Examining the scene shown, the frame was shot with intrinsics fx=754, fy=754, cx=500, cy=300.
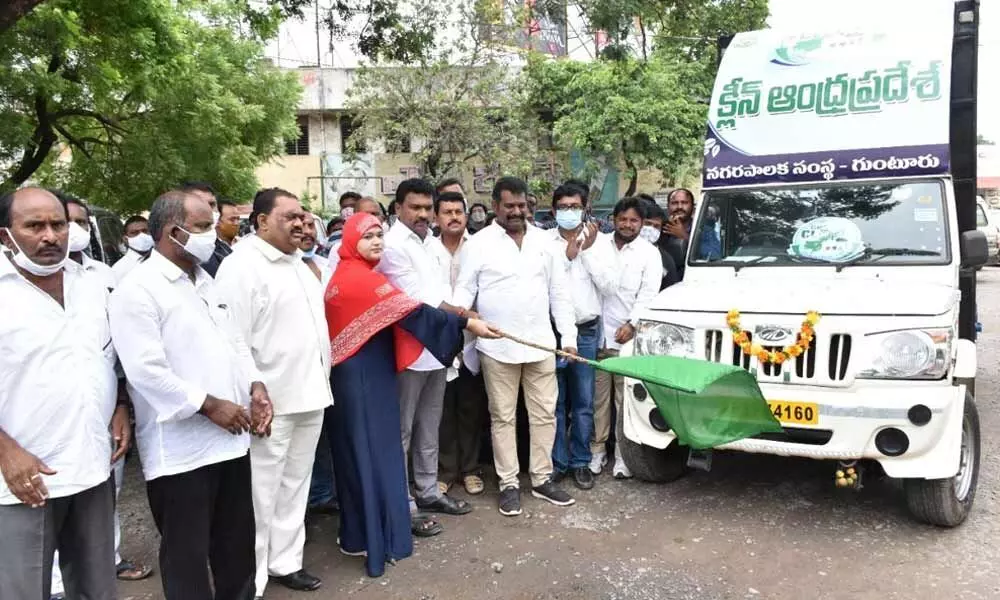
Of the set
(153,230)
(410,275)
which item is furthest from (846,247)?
(153,230)

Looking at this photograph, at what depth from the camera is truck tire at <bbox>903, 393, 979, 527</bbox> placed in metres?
3.73

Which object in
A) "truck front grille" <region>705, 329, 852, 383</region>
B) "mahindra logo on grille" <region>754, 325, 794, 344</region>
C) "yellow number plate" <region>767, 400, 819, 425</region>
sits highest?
"mahindra logo on grille" <region>754, 325, 794, 344</region>

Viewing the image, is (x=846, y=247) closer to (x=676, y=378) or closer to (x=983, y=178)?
(x=676, y=378)

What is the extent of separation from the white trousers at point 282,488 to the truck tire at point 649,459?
1.93m

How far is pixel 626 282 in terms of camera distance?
15.9 ft

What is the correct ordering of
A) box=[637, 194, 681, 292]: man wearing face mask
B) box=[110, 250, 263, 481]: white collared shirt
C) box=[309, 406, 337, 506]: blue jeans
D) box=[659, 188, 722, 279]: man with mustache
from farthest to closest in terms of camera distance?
1. box=[637, 194, 681, 292]: man wearing face mask
2. box=[659, 188, 722, 279]: man with mustache
3. box=[309, 406, 337, 506]: blue jeans
4. box=[110, 250, 263, 481]: white collared shirt

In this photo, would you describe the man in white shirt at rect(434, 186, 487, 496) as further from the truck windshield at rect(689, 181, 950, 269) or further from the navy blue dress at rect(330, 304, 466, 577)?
the truck windshield at rect(689, 181, 950, 269)

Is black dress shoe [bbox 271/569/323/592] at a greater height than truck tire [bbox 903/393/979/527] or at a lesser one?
lesser

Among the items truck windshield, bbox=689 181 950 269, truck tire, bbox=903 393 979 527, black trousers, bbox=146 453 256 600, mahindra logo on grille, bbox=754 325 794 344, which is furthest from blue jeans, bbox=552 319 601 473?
black trousers, bbox=146 453 256 600

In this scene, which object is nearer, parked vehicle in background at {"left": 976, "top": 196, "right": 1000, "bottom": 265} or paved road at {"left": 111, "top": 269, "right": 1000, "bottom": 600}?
paved road at {"left": 111, "top": 269, "right": 1000, "bottom": 600}

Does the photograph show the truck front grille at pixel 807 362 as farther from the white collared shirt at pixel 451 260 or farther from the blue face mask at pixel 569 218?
the white collared shirt at pixel 451 260

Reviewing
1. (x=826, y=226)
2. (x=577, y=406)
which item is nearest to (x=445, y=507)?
(x=577, y=406)

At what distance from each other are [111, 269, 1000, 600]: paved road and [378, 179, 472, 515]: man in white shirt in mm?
259

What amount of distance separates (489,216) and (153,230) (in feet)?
16.6
